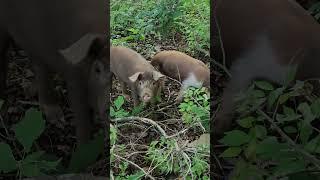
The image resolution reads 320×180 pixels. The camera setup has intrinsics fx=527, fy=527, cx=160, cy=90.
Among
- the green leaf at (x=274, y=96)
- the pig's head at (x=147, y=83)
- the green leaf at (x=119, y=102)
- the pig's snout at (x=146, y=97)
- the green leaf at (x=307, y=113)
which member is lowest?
the green leaf at (x=119, y=102)

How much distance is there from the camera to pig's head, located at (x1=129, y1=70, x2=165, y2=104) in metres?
1.25

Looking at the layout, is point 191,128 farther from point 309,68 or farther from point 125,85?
point 309,68

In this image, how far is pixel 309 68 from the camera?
1198mm

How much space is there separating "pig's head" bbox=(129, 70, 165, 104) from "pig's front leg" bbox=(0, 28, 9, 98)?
328 mm

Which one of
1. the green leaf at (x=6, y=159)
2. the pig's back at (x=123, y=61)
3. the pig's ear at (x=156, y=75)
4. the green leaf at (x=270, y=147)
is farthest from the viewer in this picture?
the pig's ear at (x=156, y=75)

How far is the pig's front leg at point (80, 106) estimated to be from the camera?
51.5 inches

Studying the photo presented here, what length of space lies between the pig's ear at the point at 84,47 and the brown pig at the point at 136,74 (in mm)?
39

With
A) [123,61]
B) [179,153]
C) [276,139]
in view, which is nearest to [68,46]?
[123,61]

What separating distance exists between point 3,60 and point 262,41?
66cm

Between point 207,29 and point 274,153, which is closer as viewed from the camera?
point 274,153

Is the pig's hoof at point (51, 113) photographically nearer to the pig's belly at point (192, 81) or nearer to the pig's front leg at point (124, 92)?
the pig's front leg at point (124, 92)

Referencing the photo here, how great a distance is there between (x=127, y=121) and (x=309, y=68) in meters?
0.45

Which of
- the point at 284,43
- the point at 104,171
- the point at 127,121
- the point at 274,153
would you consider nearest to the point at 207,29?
the point at 284,43

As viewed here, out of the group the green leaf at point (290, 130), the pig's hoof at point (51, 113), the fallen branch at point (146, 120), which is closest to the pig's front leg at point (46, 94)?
the pig's hoof at point (51, 113)
